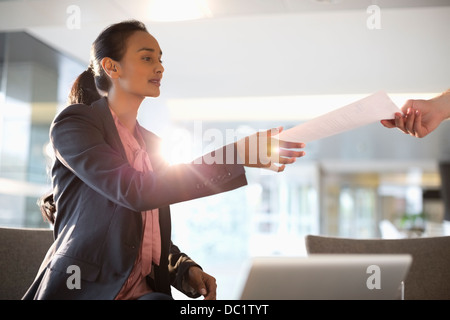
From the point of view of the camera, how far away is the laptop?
2.21ft

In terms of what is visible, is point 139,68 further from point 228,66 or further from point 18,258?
point 228,66

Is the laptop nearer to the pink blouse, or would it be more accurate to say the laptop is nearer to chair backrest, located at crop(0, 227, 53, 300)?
the pink blouse

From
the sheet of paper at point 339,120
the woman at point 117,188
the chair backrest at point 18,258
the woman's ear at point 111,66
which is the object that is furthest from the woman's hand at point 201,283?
the chair backrest at point 18,258

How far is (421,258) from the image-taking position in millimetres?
1744

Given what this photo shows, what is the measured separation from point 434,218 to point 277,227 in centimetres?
710

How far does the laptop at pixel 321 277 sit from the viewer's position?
0.67m

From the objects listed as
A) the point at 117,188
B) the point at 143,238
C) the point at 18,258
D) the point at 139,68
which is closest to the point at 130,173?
the point at 117,188

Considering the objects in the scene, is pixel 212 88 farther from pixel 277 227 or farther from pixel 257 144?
pixel 277 227

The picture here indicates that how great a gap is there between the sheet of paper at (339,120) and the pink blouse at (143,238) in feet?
1.26

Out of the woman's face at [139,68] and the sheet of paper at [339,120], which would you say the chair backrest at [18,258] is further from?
the sheet of paper at [339,120]

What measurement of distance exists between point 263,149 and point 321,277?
0.35 meters

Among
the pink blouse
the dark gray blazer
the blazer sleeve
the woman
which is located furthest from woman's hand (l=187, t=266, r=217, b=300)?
the blazer sleeve

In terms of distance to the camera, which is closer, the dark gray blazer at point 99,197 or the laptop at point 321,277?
the laptop at point 321,277
